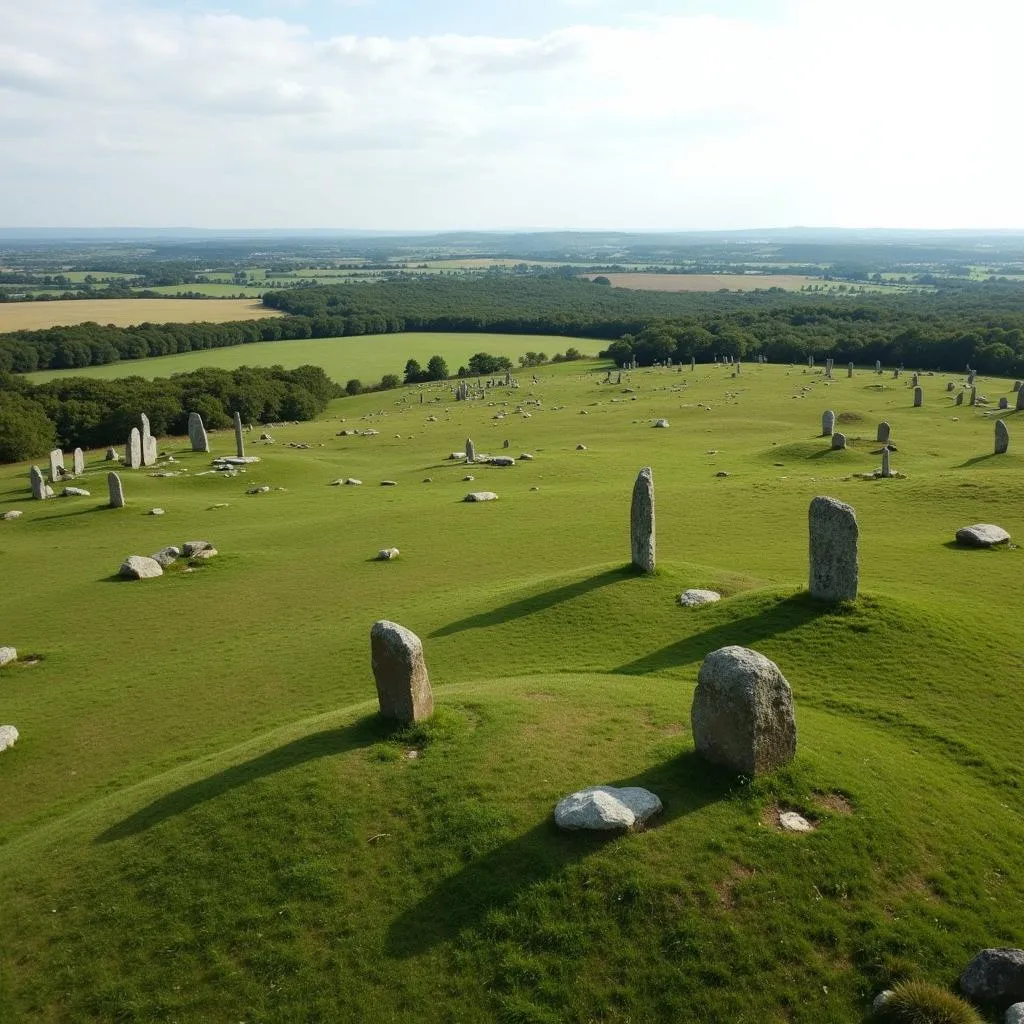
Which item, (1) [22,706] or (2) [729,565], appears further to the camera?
(2) [729,565]

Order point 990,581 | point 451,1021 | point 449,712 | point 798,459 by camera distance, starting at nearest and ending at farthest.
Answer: point 451,1021 < point 449,712 < point 990,581 < point 798,459

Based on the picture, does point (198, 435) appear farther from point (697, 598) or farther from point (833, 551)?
point (833, 551)

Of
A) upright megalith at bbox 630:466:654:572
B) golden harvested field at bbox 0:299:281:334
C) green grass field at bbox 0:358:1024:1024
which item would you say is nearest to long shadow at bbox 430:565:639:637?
green grass field at bbox 0:358:1024:1024

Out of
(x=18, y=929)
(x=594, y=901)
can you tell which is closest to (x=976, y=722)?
(x=594, y=901)

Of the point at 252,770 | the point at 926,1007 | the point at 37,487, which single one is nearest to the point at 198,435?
the point at 37,487

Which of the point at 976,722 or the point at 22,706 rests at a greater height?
the point at 976,722

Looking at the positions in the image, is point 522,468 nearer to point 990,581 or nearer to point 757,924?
point 990,581

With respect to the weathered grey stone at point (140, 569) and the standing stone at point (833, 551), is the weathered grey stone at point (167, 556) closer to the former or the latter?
the weathered grey stone at point (140, 569)
